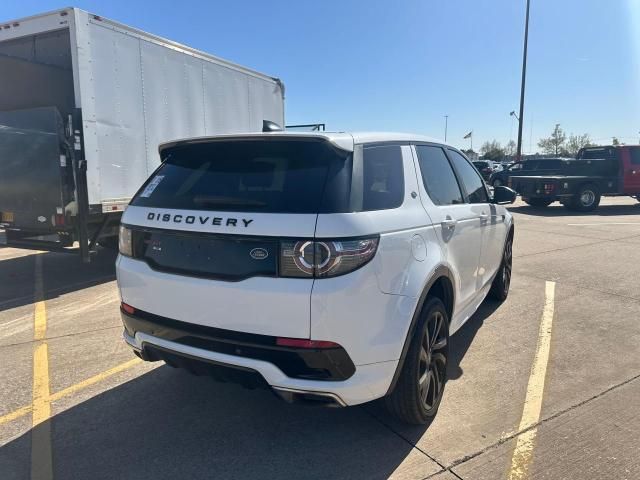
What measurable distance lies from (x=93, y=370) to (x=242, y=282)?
7.01 feet

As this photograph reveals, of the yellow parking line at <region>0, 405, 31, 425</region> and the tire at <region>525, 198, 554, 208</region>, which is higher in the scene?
the tire at <region>525, 198, 554, 208</region>

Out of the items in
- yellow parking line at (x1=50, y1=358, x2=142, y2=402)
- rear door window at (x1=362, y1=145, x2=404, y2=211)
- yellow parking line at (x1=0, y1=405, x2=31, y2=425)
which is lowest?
yellow parking line at (x1=0, y1=405, x2=31, y2=425)

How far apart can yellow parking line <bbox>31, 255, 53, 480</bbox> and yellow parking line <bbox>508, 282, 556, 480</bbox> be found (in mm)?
2492

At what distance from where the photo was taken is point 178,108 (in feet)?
26.3

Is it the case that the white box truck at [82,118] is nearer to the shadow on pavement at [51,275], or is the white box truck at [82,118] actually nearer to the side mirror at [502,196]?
the shadow on pavement at [51,275]

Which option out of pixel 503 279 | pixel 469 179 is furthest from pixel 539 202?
pixel 469 179

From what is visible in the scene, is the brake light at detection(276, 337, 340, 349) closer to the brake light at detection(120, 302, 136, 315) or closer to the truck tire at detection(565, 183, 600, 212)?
the brake light at detection(120, 302, 136, 315)

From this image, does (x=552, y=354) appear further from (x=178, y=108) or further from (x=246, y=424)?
(x=178, y=108)

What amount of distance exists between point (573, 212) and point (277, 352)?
16366 mm

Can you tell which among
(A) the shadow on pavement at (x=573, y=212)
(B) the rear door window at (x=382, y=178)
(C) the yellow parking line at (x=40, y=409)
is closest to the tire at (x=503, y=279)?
(B) the rear door window at (x=382, y=178)

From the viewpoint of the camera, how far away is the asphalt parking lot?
105 inches

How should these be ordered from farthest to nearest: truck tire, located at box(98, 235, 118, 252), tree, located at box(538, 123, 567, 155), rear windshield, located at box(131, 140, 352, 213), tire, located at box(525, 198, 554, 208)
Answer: tree, located at box(538, 123, 567, 155) < tire, located at box(525, 198, 554, 208) < truck tire, located at box(98, 235, 118, 252) < rear windshield, located at box(131, 140, 352, 213)

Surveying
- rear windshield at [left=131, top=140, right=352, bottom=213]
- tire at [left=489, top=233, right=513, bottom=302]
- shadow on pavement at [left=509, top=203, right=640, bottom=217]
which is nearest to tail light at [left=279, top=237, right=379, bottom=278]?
rear windshield at [left=131, top=140, right=352, bottom=213]

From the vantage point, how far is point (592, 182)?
53.2 ft
